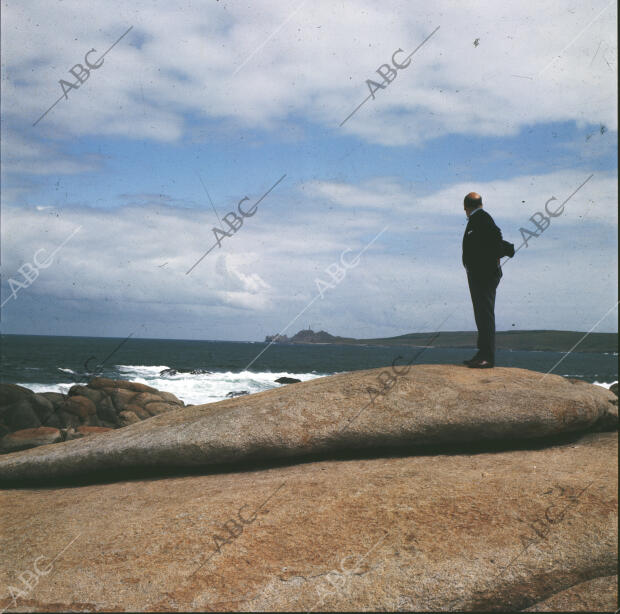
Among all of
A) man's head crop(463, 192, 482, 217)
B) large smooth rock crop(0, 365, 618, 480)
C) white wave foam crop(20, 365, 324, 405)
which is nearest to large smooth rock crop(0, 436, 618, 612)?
large smooth rock crop(0, 365, 618, 480)

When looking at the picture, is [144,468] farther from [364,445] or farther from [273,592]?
[273,592]

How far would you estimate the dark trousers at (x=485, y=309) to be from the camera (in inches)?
357

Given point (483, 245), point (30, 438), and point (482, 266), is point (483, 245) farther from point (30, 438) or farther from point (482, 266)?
point (30, 438)

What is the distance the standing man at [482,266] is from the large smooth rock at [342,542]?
98.7 inches

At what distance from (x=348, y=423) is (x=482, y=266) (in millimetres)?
3497

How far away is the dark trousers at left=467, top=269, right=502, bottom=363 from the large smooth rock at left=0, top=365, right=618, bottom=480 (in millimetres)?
697

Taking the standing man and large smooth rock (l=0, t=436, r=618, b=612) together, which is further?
the standing man

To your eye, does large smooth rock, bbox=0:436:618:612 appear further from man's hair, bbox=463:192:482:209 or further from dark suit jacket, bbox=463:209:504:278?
man's hair, bbox=463:192:482:209

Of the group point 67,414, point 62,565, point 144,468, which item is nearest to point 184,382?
point 67,414

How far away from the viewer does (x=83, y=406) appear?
22.2 metres

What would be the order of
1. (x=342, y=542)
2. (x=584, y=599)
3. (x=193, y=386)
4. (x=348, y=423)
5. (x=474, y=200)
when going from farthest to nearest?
(x=193, y=386) < (x=474, y=200) < (x=348, y=423) < (x=342, y=542) < (x=584, y=599)

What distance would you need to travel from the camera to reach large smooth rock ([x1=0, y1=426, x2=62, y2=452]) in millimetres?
13297

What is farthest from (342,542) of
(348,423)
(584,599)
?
(348,423)

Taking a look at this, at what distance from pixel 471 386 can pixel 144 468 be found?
4983mm
